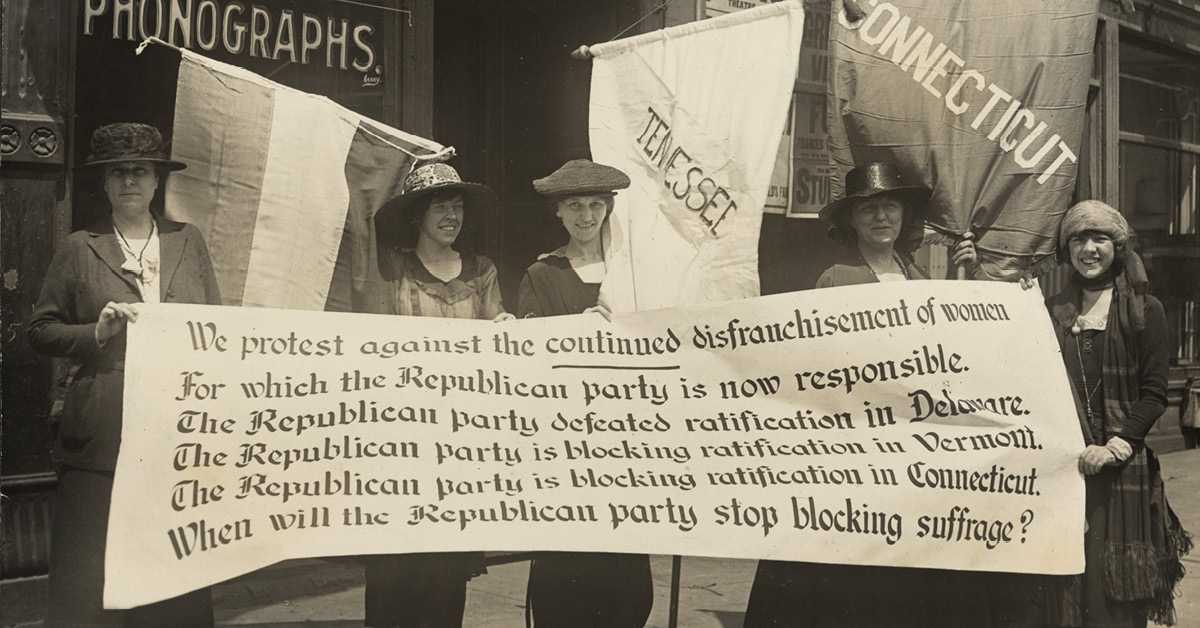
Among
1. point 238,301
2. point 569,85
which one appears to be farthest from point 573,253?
point 569,85

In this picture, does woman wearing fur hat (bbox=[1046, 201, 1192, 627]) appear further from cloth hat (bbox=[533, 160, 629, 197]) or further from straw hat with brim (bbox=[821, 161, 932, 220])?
cloth hat (bbox=[533, 160, 629, 197])

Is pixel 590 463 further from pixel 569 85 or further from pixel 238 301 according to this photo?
pixel 569 85

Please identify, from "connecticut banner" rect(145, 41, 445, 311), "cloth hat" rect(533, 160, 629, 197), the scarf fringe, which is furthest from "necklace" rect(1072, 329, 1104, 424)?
"connecticut banner" rect(145, 41, 445, 311)

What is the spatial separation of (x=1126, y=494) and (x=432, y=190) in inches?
106

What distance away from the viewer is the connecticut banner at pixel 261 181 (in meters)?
4.48

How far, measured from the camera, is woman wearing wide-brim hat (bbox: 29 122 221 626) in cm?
377

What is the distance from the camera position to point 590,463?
3912 mm

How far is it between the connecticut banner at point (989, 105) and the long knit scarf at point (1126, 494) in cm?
37

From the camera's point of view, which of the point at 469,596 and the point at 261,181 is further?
the point at 469,596

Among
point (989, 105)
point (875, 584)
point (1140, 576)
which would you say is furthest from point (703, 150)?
point (1140, 576)

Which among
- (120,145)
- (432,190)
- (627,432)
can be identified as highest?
(120,145)

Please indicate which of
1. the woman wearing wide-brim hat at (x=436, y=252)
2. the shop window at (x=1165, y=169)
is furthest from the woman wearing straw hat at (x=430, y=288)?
the shop window at (x=1165, y=169)

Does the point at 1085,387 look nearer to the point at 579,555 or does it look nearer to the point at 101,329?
the point at 579,555

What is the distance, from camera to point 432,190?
4.24 m
